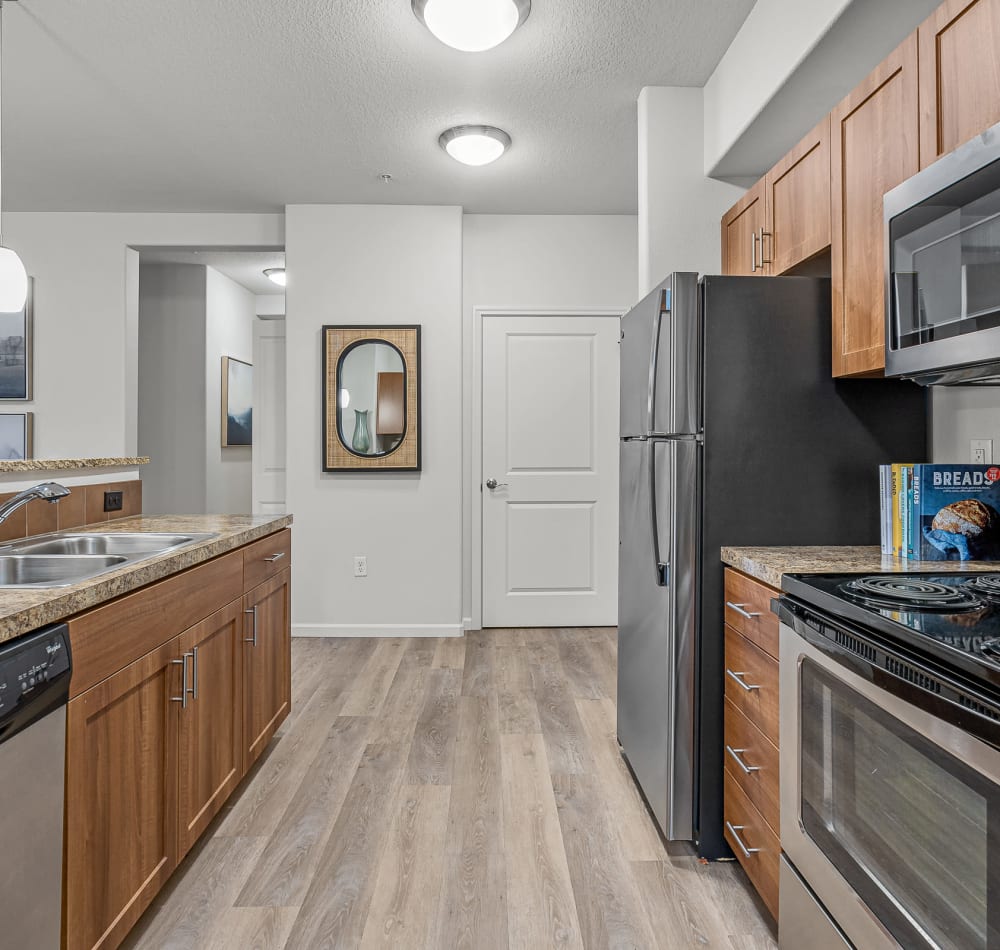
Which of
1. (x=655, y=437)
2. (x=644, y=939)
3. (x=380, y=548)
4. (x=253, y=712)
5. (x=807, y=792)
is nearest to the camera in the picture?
(x=807, y=792)

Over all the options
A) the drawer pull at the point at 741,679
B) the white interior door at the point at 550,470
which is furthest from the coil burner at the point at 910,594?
the white interior door at the point at 550,470

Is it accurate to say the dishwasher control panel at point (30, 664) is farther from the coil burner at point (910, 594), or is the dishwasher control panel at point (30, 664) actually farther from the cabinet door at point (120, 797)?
the coil burner at point (910, 594)

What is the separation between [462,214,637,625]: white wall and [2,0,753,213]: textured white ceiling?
0.21m

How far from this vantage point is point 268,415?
4.79 metres

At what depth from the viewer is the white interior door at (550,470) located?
4566mm

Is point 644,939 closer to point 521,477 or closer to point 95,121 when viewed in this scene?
point 521,477

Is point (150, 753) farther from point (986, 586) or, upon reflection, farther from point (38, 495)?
point (986, 586)

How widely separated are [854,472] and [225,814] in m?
2.13

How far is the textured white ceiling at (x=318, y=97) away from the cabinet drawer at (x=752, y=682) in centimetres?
208

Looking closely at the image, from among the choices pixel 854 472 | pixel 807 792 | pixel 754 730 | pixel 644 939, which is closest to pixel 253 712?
pixel 644 939

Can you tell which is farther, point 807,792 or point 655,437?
point 655,437

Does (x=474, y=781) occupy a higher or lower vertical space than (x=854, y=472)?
lower

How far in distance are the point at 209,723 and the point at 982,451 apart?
2176 mm

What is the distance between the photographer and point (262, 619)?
2451 millimetres
